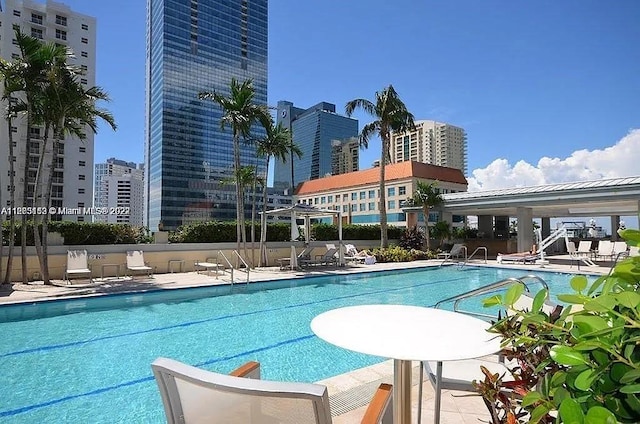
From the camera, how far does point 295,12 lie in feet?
65.7

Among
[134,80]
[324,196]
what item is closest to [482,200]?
[324,196]

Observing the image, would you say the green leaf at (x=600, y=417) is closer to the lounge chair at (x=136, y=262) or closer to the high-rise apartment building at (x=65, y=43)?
the lounge chair at (x=136, y=262)

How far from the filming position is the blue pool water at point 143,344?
411cm

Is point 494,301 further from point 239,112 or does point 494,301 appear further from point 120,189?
point 120,189

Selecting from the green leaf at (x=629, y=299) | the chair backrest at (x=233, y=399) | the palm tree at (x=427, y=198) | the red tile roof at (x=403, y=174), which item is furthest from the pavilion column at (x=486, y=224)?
the green leaf at (x=629, y=299)

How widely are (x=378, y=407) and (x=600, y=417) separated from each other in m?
1.55

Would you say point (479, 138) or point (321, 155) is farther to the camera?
point (321, 155)

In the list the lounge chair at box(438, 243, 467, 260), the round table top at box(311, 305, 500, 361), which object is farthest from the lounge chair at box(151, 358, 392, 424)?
the lounge chair at box(438, 243, 467, 260)

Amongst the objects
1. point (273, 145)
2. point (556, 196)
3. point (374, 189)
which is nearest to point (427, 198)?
point (556, 196)

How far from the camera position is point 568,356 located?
1.88 ft

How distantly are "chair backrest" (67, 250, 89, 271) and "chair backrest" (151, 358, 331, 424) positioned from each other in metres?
11.8

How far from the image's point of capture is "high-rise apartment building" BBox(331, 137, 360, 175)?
257 ft

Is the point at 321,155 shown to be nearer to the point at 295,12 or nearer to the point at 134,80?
the point at 134,80

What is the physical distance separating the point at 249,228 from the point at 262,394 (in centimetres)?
1645
